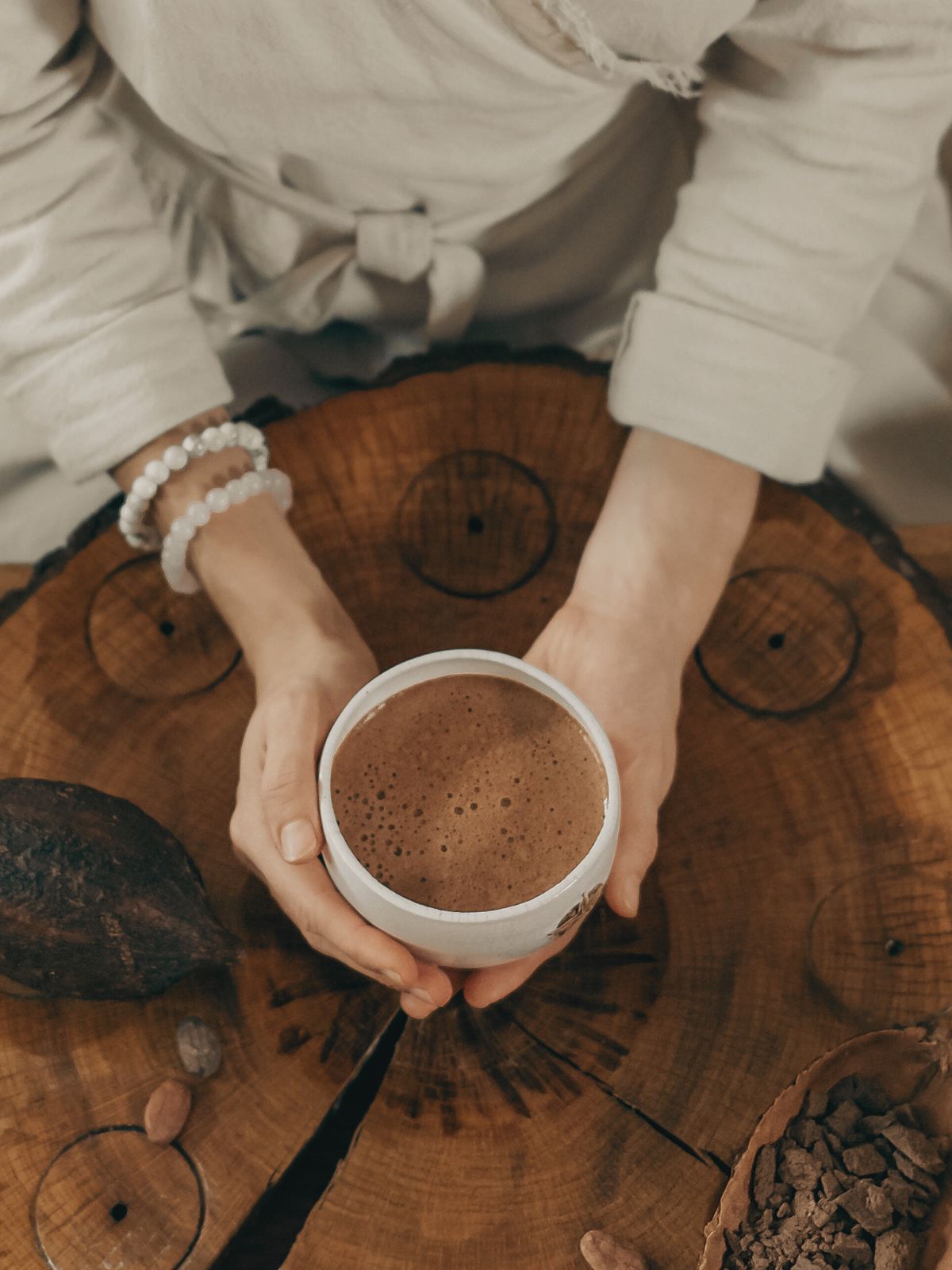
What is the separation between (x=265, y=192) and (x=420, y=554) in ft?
0.99

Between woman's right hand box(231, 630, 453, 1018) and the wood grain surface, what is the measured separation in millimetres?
87

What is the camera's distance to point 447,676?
0.59 m

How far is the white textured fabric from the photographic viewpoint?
0.66m

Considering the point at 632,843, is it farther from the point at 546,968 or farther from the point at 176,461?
the point at 176,461

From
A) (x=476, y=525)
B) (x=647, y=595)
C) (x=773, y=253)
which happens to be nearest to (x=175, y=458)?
(x=476, y=525)

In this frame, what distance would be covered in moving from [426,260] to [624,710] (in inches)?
16.5

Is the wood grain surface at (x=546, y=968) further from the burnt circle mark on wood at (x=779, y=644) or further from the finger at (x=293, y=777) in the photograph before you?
the finger at (x=293, y=777)

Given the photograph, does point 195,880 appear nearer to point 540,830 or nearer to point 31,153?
point 540,830

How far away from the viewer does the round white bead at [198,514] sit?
2.48ft

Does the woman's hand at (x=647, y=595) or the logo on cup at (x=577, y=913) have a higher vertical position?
the logo on cup at (x=577, y=913)

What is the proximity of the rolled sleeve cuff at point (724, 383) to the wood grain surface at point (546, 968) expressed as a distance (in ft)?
0.29

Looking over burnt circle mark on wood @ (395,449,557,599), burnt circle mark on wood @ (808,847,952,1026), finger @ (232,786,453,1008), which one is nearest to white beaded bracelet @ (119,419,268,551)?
burnt circle mark on wood @ (395,449,557,599)

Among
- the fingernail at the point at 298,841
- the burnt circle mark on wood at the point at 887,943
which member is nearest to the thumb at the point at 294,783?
the fingernail at the point at 298,841

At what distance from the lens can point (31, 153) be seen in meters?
0.71
